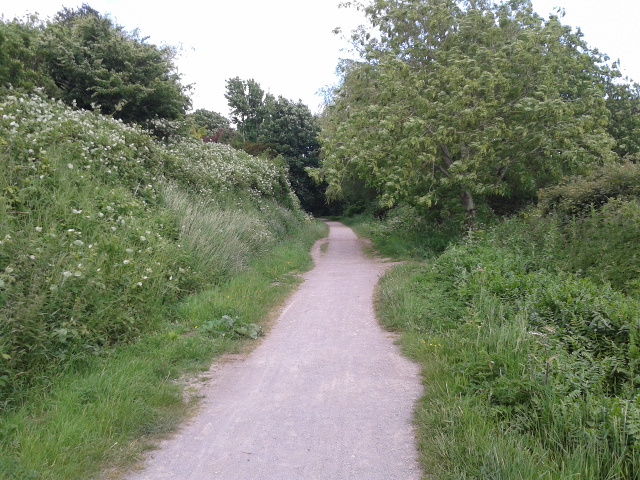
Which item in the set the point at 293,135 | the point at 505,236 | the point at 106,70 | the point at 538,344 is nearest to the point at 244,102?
the point at 293,135

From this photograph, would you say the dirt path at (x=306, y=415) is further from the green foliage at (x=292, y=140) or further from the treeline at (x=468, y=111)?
the green foliage at (x=292, y=140)

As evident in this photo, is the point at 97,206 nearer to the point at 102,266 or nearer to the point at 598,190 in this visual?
the point at 102,266

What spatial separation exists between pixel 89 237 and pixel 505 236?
839 cm

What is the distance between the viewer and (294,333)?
681 cm

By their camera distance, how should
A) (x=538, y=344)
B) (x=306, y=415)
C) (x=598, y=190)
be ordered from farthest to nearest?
(x=598, y=190), (x=538, y=344), (x=306, y=415)

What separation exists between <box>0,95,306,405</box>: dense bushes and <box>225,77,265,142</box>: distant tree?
41860mm

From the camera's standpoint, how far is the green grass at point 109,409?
3221 mm

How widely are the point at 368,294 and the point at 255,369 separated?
170 inches

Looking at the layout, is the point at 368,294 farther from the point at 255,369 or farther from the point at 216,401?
the point at 216,401

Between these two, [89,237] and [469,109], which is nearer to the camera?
[89,237]

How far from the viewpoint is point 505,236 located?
10.7 metres

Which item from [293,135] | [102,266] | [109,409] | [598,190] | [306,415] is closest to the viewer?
[109,409]

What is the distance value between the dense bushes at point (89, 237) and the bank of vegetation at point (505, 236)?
3.37m

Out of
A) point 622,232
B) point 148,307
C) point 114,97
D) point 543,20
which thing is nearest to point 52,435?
point 148,307
